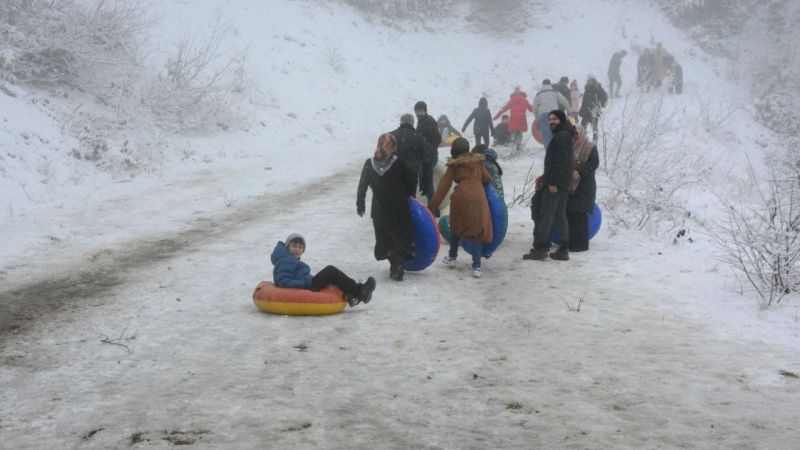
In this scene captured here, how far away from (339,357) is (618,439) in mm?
2267

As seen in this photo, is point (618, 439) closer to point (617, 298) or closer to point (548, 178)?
point (617, 298)

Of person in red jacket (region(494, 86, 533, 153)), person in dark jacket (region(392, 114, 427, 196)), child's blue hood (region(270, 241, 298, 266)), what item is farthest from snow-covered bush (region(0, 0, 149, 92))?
child's blue hood (region(270, 241, 298, 266))

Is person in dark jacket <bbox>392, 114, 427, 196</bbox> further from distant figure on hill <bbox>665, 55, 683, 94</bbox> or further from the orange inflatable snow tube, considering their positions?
distant figure on hill <bbox>665, 55, 683, 94</bbox>

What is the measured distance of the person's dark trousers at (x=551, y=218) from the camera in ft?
29.4

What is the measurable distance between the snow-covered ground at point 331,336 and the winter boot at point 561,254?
1.02 feet

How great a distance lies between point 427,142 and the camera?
441 inches

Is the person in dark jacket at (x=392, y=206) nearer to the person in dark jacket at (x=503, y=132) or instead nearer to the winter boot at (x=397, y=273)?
the winter boot at (x=397, y=273)

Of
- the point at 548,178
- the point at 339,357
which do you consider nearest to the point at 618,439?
the point at 339,357

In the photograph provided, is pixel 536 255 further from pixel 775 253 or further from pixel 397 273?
pixel 775 253

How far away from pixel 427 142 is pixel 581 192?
295cm

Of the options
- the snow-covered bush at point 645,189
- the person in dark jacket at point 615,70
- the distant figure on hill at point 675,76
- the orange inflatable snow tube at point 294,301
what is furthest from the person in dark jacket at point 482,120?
the distant figure on hill at point 675,76

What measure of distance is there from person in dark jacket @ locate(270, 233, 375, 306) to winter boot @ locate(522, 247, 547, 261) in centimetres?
309

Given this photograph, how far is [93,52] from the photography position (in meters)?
16.2

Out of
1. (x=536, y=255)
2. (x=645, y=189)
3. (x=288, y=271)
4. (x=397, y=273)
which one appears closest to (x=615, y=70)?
(x=645, y=189)
